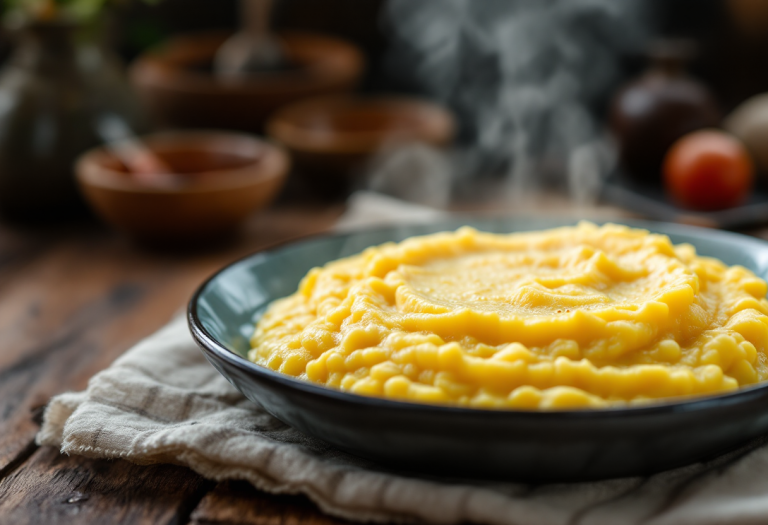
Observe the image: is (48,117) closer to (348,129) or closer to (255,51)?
(255,51)

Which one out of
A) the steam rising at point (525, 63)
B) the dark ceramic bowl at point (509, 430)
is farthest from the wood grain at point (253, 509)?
the steam rising at point (525, 63)

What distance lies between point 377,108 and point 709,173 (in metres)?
1.87

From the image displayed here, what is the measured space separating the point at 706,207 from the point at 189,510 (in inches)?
115

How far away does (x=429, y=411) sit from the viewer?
141cm

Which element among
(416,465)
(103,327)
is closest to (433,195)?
(103,327)

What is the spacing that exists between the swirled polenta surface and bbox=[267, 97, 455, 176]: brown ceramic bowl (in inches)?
74.0

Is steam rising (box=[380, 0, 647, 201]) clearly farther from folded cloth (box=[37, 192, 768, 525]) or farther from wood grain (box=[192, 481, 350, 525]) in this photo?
wood grain (box=[192, 481, 350, 525])

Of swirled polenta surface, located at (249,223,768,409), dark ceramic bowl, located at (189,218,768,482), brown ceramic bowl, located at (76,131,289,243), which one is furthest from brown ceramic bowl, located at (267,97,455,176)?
dark ceramic bowl, located at (189,218,768,482)

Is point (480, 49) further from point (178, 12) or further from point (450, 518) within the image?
point (450, 518)

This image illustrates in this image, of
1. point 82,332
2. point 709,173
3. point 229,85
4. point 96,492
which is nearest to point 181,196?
point 82,332

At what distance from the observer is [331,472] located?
1.63m

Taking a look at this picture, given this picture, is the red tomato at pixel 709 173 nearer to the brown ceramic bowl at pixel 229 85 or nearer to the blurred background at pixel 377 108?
the blurred background at pixel 377 108

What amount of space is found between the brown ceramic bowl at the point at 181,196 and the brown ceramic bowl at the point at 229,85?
57 cm

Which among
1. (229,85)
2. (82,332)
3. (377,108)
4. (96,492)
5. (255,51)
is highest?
(255,51)
